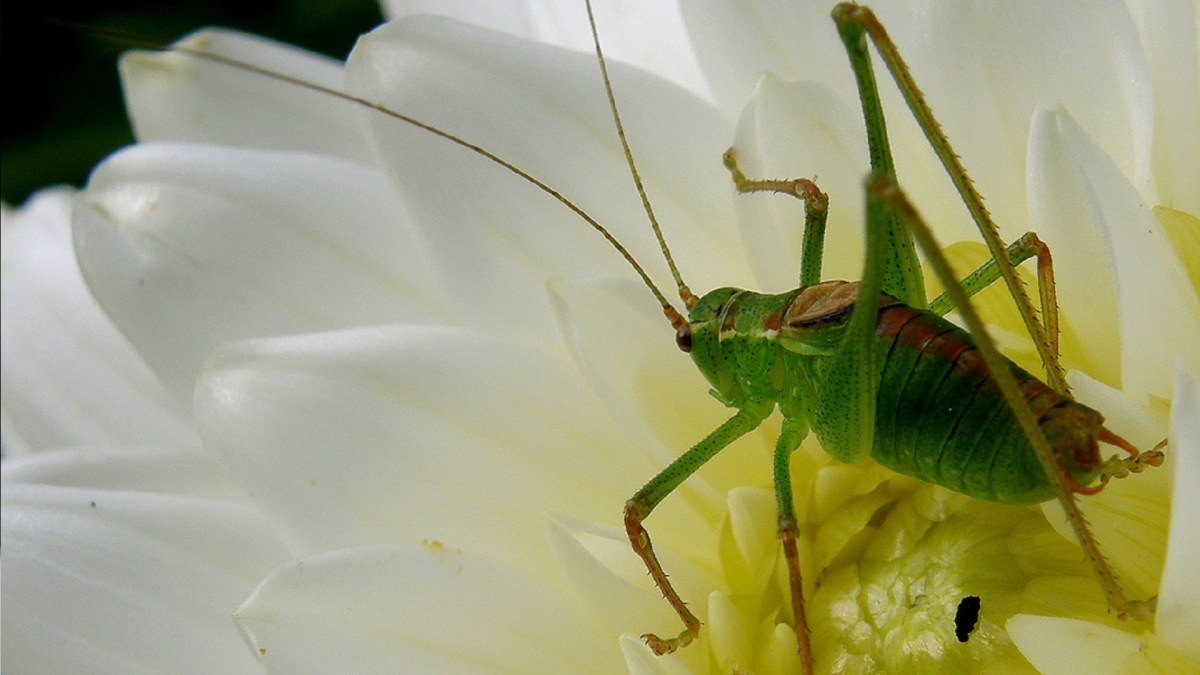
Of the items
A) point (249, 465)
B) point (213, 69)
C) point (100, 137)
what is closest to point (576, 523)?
point (249, 465)

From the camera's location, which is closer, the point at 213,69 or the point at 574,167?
the point at 574,167

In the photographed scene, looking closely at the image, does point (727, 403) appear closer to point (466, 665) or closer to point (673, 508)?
point (673, 508)

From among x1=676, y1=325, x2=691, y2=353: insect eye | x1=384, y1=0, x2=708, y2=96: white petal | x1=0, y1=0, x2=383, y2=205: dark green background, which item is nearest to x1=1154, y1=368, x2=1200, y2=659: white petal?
x1=676, y1=325, x2=691, y2=353: insect eye

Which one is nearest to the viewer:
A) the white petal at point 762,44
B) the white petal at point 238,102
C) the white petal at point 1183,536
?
the white petal at point 1183,536

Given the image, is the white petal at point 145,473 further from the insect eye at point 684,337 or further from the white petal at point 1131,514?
the white petal at point 1131,514

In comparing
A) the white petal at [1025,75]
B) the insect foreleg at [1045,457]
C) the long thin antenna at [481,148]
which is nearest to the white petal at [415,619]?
the long thin antenna at [481,148]

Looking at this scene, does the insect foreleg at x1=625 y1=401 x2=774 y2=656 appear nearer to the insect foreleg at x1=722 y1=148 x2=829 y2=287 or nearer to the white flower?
the white flower

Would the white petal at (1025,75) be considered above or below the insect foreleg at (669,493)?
above
